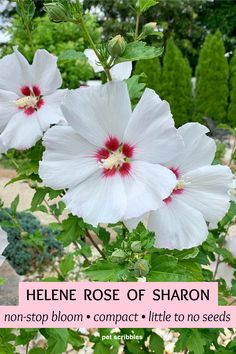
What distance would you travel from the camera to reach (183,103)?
372 inches

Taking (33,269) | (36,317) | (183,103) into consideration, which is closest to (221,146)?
(183,103)

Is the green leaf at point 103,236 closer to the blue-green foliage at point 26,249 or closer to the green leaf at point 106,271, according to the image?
the green leaf at point 106,271

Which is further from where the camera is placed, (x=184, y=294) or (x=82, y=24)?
(x=184, y=294)

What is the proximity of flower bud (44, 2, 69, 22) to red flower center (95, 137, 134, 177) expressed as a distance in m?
0.24

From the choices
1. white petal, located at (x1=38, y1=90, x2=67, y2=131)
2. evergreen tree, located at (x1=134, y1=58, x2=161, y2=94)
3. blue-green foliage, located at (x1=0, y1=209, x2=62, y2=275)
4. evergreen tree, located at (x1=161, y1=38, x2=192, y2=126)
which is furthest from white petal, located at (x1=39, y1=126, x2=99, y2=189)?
evergreen tree, located at (x1=161, y1=38, x2=192, y2=126)

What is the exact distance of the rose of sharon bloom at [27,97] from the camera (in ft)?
3.61

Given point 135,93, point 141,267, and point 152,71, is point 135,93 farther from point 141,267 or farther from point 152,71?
point 152,71

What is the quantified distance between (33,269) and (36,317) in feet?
9.62

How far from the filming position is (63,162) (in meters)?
0.97

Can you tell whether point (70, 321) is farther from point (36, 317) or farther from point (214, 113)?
point (214, 113)

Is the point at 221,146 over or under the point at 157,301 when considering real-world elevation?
under

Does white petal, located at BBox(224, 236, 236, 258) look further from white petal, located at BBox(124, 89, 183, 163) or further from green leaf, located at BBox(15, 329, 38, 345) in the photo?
white petal, located at BBox(124, 89, 183, 163)

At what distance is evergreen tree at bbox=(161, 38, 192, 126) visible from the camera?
920 cm

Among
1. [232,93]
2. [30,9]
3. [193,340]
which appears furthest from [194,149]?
[232,93]
